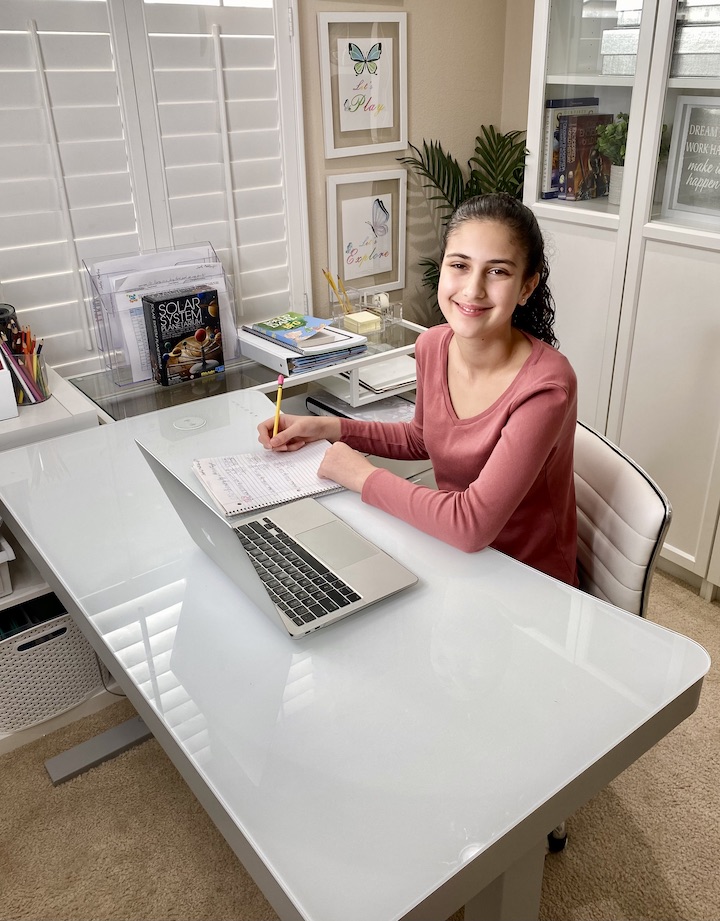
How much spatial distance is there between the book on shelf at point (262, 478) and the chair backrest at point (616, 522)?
44cm

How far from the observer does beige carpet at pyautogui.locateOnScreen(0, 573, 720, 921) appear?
1466mm

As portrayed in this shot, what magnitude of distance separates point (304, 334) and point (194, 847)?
1.30 m

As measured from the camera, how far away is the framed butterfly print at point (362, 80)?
2.32 meters

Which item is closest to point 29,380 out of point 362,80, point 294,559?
point 294,559

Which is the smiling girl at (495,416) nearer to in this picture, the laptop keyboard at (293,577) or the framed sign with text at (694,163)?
A: the laptop keyboard at (293,577)

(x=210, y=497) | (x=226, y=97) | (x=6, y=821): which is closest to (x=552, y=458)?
(x=210, y=497)

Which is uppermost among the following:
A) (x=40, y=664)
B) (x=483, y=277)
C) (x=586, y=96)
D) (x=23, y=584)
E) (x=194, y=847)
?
(x=586, y=96)

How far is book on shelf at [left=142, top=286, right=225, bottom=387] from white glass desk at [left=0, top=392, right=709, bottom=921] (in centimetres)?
84

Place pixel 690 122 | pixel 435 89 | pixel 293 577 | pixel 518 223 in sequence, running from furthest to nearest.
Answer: pixel 435 89, pixel 690 122, pixel 518 223, pixel 293 577

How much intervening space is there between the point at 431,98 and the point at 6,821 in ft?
7.88

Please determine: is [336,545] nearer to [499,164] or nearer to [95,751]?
[95,751]

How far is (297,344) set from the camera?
7.02 ft

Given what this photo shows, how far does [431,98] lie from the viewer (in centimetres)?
261

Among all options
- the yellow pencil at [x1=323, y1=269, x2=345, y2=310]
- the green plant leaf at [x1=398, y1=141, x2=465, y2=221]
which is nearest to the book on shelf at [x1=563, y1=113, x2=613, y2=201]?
the green plant leaf at [x1=398, y1=141, x2=465, y2=221]
